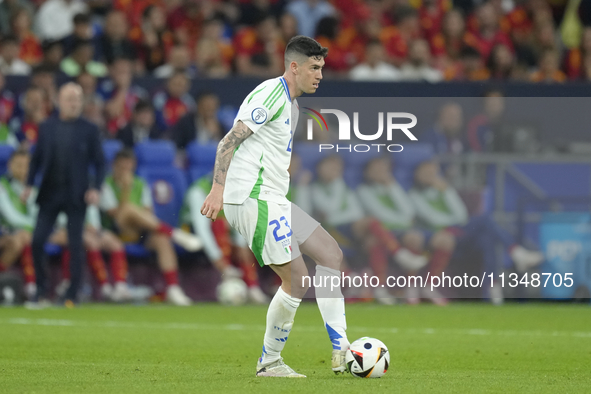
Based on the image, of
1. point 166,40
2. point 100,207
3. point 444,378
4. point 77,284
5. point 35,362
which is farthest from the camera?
point 166,40

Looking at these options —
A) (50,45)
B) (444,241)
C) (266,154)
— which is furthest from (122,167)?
(266,154)

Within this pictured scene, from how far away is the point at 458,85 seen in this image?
13.2 meters

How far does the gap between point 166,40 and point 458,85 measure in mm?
4633

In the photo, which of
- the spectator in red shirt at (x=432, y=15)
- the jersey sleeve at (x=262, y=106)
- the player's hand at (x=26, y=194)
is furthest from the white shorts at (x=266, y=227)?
the spectator in red shirt at (x=432, y=15)

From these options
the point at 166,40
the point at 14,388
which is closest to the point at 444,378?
the point at 14,388

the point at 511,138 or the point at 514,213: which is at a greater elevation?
the point at 511,138

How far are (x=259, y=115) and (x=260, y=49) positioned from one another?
9.74 metres

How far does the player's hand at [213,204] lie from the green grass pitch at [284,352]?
0.98 metres

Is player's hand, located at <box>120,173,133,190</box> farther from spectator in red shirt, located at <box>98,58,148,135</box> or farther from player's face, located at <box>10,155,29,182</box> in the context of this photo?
player's face, located at <box>10,155,29,182</box>

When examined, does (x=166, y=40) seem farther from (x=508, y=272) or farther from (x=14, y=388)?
(x=14, y=388)

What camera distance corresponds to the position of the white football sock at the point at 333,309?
20.3 ft

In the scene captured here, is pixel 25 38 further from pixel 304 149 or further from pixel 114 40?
pixel 304 149

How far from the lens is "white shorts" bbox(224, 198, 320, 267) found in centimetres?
608

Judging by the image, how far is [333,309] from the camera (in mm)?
6230
